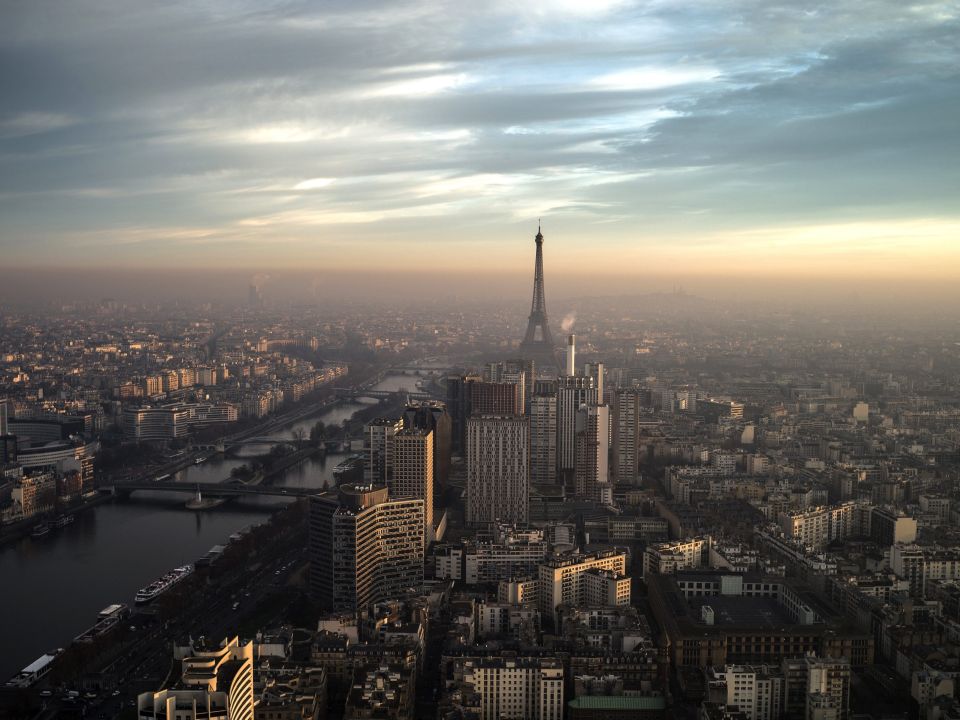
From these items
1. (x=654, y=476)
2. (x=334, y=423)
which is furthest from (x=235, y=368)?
(x=654, y=476)

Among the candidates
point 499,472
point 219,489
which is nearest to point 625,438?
point 499,472

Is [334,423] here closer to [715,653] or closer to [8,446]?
[8,446]

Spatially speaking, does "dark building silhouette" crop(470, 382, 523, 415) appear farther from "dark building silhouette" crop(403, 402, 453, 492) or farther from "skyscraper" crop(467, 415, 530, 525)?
"skyscraper" crop(467, 415, 530, 525)

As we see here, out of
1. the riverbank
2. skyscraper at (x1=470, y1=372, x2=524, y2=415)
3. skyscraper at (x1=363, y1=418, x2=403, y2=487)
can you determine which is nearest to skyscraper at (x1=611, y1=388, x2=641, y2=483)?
skyscraper at (x1=470, y1=372, x2=524, y2=415)

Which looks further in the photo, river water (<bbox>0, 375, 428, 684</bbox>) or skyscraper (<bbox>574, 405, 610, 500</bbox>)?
skyscraper (<bbox>574, 405, 610, 500</bbox>)

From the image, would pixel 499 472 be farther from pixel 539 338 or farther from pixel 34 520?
pixel 539 338

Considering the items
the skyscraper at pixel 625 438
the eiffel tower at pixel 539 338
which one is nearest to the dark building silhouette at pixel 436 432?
the skyscraper at pixel 625 438

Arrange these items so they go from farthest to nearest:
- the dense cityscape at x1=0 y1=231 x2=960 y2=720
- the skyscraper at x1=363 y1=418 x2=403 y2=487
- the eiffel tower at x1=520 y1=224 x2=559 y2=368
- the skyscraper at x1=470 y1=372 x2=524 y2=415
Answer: the eiffel tower at x1=520 y1=224 x2=559 y2=368 < the skyscraper at x1=470 y1=372 x2=524 y2=415 < the skyscraper at x1=363 y1=418 x2=403 y2=487 < the dense cityscape at x1=0 y1=231 x2=960 y2=720
